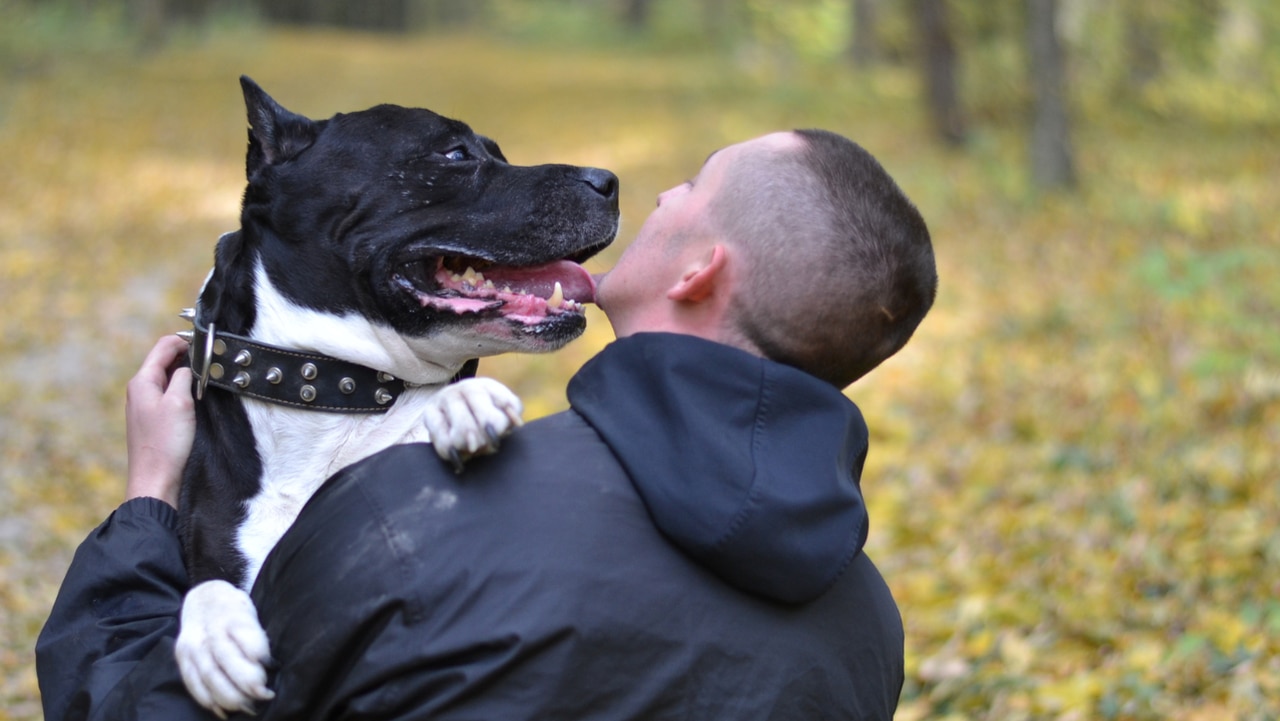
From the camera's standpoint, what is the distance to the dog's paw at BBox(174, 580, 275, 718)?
1.72m

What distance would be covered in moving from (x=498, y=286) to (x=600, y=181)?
360mm

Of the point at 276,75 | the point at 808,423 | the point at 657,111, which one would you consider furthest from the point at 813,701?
the point at 276,75

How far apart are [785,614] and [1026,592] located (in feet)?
10.4

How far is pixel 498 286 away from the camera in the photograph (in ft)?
9.23

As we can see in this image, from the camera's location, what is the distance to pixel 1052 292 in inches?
335

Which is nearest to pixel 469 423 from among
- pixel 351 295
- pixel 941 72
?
pixel 351 295

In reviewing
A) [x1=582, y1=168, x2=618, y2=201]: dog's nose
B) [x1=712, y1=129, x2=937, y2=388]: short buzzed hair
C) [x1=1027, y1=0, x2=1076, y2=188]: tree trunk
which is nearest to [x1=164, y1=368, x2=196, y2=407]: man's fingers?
[x1=582, y1=168, x2=618, y2=201]: dog's nose

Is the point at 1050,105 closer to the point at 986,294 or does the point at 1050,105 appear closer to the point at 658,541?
the point at 986,294

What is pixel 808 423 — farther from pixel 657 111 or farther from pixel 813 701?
pixel 657 111

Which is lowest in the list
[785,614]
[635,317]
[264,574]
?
[785,614]

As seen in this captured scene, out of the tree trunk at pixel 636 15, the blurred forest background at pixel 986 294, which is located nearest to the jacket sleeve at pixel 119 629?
the blurred forest background at pixel 986 294

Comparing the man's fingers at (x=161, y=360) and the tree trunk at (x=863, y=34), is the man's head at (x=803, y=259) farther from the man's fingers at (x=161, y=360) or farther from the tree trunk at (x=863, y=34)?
the tree trunk at (x=863, y=34)

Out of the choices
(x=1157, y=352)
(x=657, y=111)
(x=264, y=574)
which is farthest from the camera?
(x=657, y=111)

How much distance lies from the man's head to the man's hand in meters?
1.12
